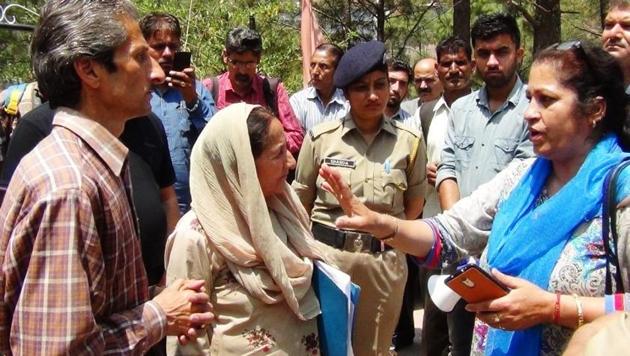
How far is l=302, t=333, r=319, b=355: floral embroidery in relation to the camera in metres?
2.62

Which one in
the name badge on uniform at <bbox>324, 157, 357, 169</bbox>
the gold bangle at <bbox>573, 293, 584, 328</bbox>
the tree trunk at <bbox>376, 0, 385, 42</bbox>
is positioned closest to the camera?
the gold bangle at <bbox>573, 293, 584, 328</bbox>

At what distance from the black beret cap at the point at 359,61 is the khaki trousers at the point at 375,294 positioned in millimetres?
941

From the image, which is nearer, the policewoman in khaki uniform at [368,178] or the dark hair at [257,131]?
the dark hair at [257,131]

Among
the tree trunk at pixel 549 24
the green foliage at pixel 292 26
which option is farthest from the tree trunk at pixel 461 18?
the tree trunk at pixel 549 24

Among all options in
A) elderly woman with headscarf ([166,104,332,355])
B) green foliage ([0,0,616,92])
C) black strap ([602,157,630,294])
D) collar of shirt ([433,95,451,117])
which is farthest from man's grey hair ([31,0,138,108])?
green foliage ([0,0,616,92])

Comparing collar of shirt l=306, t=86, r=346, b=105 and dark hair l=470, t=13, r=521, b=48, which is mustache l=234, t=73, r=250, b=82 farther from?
dark hair l=470, t=13, r=521, b=48

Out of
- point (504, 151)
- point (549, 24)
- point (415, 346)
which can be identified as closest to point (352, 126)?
point (504, 151)

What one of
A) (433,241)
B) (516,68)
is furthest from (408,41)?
(433,241)

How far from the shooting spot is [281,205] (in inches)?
108

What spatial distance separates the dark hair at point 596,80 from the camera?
225 centimetres

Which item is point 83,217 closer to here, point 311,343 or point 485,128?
point 311,343

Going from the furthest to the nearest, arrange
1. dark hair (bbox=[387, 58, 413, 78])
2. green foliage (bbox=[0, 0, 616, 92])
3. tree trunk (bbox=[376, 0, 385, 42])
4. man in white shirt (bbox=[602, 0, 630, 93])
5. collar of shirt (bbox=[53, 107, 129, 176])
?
1. tree trunk (bbox=[376, 0, 385, 42])
2. green foliage (bbox=[0, 0, 616, 92])
3. dark hair (bbox=[387, 58, 413, 78])
4. man in white shirt (bbox=[602, 0, 630, 93])
5. collar of shirt (bbox=[53, 107, 129, 176])

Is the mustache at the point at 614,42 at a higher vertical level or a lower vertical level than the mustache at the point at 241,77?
higher

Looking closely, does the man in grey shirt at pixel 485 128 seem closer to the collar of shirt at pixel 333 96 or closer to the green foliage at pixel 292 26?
the collar of shirt at pixel 333 96
